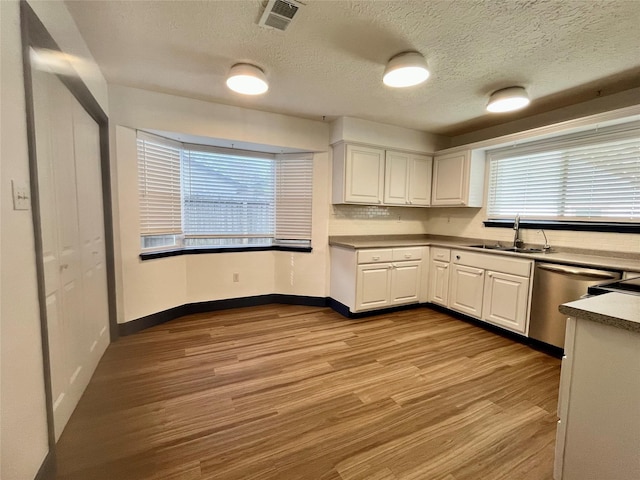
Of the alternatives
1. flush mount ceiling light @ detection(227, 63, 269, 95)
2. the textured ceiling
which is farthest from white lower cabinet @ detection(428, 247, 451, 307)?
flush mount ceiling light @ detection(227, 63, 269, 95)

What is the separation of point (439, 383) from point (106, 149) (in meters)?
3.51

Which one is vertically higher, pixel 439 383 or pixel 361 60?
pixel 361 60

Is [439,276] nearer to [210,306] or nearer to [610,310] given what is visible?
[610,310]

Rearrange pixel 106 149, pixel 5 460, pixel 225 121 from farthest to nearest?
pixel 225 121 < pixel 106 149 < pixel 5 460

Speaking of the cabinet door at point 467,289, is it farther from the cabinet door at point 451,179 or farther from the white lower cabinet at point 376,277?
the cabinet door at point 451,179

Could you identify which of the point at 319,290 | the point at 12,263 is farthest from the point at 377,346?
the point at 12,263

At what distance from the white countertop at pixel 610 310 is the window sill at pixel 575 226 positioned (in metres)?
1.92

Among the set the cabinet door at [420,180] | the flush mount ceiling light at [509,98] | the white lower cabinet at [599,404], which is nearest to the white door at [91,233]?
the white lower cabinet at [599,404]

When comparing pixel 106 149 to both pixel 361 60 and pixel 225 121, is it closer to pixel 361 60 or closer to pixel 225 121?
pixel 225 121

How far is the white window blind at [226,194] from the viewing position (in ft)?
11.1

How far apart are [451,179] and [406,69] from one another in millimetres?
2201

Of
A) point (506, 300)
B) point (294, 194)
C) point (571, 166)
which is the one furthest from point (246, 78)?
point (571, 166)

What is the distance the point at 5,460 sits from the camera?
100cm

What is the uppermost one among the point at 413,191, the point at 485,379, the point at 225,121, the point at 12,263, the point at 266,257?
the point at 225,121
